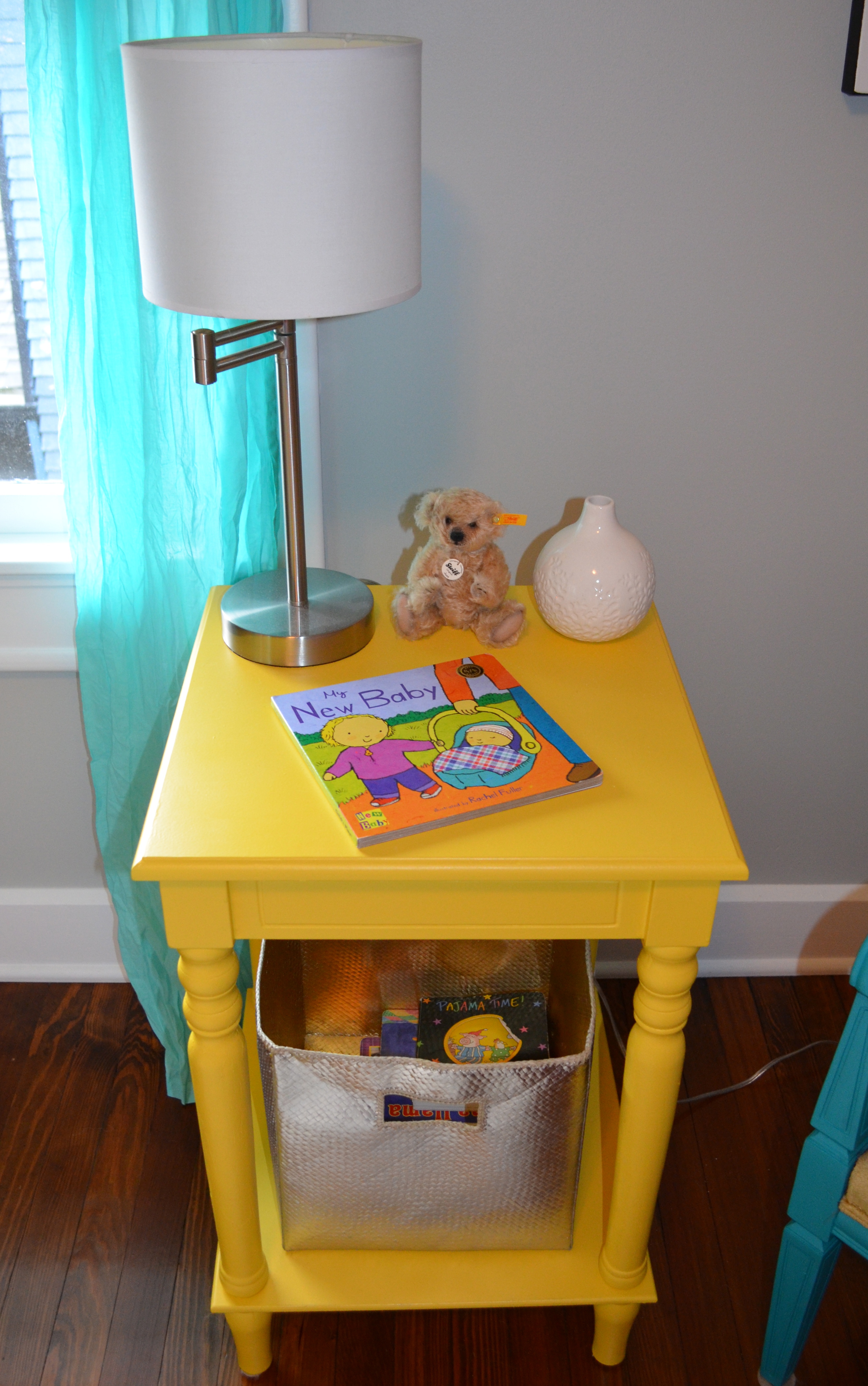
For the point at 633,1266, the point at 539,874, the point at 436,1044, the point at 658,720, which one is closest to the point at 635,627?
the point at 658,720

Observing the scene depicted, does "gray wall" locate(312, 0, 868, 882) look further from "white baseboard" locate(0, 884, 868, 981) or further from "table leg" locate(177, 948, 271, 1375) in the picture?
"table leg" locate(177, 948, 271, 1375)

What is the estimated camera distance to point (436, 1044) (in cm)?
130

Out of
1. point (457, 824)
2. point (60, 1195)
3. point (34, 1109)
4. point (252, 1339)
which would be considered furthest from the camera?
point (34, 1109)

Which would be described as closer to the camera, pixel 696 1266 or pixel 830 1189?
pixel 830 1189

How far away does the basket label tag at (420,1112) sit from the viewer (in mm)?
1196

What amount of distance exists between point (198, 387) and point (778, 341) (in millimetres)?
714

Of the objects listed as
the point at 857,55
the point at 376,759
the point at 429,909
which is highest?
the point at 857,55

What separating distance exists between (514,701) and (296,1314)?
835 mm

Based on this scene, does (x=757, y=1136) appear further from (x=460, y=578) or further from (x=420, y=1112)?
(x=460, y=578)

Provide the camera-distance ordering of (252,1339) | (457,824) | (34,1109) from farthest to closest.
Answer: (34,1109)
(252,1339)
(457,824)

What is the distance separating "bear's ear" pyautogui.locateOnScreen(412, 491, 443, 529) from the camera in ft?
4.12

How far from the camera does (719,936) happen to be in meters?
1.84

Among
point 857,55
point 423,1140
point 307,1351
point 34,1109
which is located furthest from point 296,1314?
point 857,55

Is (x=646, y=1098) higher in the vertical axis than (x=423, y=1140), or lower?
higher
